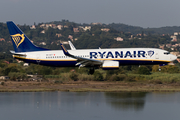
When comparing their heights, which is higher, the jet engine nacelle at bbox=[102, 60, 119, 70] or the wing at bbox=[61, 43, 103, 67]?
the wing at bbox=[61, 43, 103, 67]

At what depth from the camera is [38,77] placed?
85.9m

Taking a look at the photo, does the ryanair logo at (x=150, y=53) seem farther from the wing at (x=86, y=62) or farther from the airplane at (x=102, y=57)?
the wing at (x=86, y=62)

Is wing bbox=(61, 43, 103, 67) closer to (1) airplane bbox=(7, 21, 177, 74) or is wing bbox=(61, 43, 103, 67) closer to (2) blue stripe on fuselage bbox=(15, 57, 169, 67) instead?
(1) airplane bbox=(7, 21, 177, 74)

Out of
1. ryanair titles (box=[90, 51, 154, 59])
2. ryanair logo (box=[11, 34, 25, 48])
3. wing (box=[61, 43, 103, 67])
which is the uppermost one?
ryanair logo (box=[11, 34, 25, 48])

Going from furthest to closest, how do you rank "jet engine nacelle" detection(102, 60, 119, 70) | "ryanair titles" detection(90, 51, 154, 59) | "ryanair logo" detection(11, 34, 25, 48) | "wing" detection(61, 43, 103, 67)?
"ryanair logo" detection(11, 34, 25, 48), "ryanair titles" detection(90, 51, 154, 59), "jet engine nacelle" detection(102, 60, 119, 70), "wing" detection(61, 43, 103, 67)

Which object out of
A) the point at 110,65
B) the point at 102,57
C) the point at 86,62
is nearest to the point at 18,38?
the point at 86,62

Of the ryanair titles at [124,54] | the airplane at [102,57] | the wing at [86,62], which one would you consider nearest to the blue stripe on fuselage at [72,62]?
the airplane at [102,57]

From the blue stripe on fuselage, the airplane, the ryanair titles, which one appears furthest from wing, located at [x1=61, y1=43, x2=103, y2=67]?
the blue stripe on fuselage

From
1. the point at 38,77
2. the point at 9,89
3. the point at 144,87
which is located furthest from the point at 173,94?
the point at 38,77

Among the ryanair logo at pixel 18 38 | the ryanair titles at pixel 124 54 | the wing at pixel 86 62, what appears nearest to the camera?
the wing at pixel 86 62

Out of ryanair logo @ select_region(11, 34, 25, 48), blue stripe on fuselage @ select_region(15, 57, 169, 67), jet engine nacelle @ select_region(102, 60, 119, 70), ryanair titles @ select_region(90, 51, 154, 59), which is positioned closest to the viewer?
jet engine nacelle @ select_region(102, 60, 119, 70)

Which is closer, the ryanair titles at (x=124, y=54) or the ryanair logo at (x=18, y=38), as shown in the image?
the ryanair titles at (x=124, y=54)

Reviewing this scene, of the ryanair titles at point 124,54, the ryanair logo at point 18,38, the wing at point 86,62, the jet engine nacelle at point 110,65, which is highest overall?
the ryanair logo at point 18,38

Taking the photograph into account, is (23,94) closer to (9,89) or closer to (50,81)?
(9,89)
